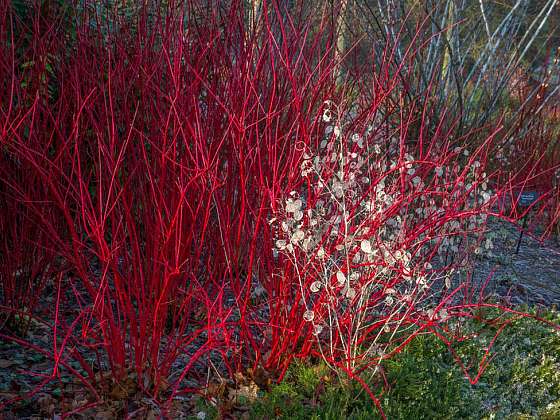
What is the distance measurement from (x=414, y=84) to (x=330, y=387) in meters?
3.40

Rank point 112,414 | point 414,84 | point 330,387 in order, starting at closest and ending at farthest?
point 112,414 → point 330,387 → point 414,84

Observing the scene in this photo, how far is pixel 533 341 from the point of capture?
149 inches

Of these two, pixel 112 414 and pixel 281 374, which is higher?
pixel 281 374

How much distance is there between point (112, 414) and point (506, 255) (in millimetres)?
4186

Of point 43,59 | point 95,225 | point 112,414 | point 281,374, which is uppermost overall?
point 43,59

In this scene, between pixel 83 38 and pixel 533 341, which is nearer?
pixel 83 38

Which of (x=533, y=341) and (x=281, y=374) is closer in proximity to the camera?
(x=281, y=374)

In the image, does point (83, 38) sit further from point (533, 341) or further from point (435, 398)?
point (533, 341)

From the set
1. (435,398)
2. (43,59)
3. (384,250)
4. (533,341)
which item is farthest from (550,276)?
(43,59)

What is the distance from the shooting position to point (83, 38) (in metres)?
2.92

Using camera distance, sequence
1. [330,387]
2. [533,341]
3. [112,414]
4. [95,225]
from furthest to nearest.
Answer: [533,341] → [330,387] → [112,414] → [95,225]

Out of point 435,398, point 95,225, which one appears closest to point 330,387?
point 435,398

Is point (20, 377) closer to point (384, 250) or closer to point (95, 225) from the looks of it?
point (95, 225)

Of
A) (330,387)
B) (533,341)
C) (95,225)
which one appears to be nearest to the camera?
(95,225)
